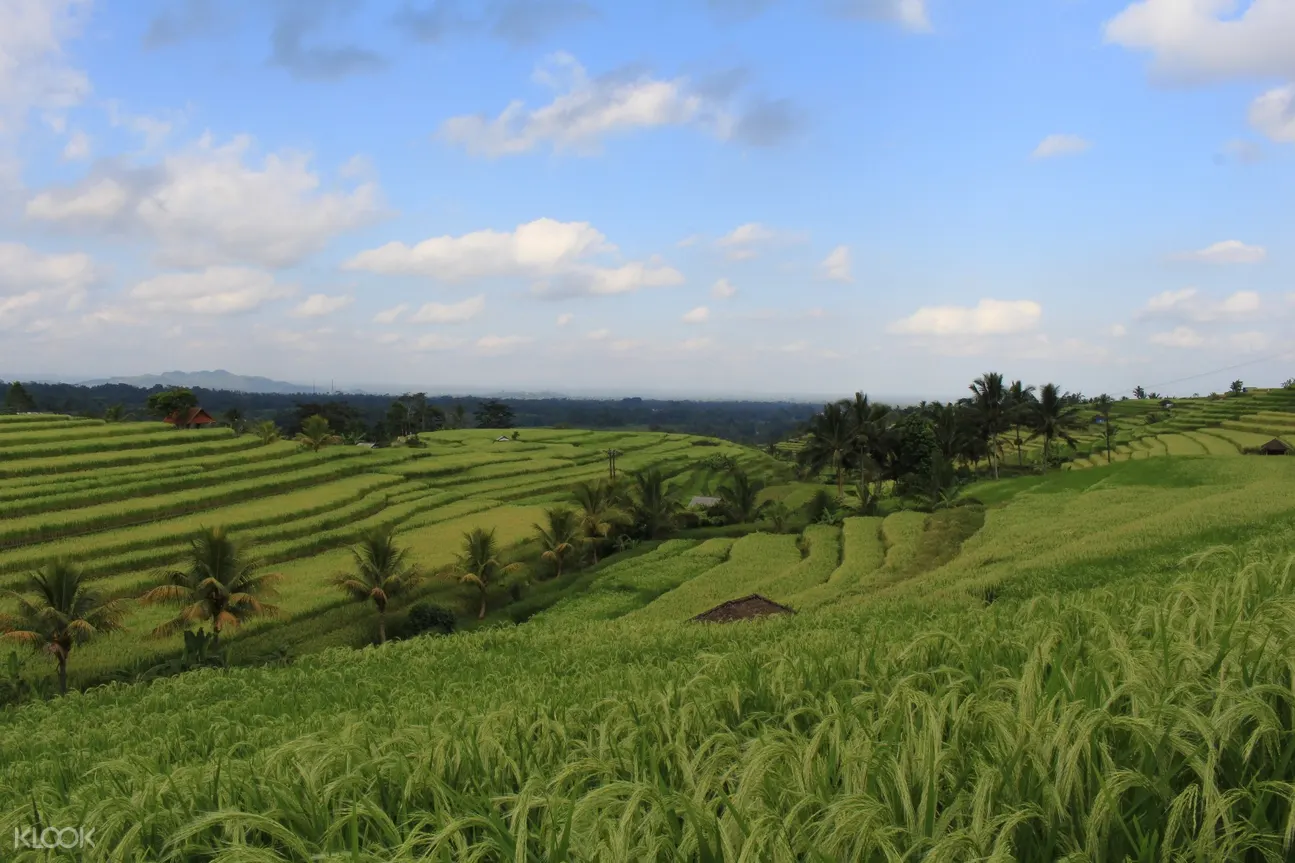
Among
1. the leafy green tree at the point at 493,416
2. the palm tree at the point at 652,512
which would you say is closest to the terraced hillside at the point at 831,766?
the palm tree at the point at 652,512

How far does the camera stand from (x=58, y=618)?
17.8m

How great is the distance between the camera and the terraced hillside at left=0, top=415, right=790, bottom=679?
2366 centimetres

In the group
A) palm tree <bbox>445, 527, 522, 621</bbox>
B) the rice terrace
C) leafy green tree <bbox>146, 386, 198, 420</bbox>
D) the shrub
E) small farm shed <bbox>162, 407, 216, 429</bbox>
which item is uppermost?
leafy green tree <bbox>146, 386, 198, 420</bbox>

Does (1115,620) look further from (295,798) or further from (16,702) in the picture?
(16,702)

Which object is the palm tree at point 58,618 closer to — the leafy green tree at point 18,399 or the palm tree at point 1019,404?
the palm tree at point 1019,404

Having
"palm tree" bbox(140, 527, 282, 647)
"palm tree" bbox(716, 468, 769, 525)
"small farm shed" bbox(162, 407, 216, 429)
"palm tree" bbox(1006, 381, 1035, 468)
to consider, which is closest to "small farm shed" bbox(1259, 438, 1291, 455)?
"palm tree" bbox(1006, 381, 1035, 468)

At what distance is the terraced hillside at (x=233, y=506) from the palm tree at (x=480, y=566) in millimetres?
1125

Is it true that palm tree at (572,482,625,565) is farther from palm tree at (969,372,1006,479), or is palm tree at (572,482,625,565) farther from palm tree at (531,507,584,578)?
palm tree at (969,372,1006,479)

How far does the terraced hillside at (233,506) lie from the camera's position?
931 inches

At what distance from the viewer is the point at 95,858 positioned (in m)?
2.48

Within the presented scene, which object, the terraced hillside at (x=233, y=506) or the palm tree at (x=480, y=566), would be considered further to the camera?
the palm tree at (x=480, y=566)

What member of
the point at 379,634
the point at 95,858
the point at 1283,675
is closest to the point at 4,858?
the point at 95,858

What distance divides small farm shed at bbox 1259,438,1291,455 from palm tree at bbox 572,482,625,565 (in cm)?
3637

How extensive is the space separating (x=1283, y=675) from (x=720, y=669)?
2926mm
